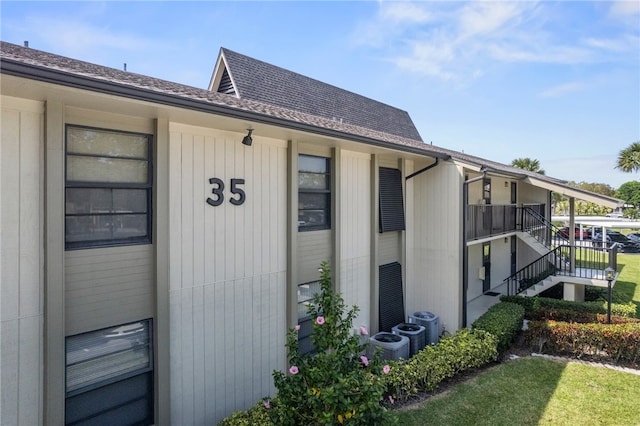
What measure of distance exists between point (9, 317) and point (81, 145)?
201 cm

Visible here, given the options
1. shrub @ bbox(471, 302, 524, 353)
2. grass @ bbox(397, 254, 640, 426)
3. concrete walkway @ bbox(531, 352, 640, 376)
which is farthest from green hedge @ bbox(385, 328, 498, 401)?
concrete walkway @ bbox(531, 352, 640, 376)

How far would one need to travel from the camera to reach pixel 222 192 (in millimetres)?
5879

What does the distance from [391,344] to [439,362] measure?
105 centimetres

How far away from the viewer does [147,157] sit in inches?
197

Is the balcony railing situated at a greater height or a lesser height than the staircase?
greater

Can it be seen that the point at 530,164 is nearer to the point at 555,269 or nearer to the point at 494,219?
the point at 555,269

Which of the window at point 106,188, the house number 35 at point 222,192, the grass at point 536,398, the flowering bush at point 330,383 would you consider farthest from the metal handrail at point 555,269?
the window at point 106,188

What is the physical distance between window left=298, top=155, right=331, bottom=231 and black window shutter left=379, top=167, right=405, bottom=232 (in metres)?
1.93

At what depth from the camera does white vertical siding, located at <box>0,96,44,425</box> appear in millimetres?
3832

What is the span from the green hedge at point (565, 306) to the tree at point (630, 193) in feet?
230

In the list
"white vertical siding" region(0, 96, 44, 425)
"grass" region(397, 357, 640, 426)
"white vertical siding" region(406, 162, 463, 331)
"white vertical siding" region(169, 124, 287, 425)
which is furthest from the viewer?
"white vertical siding" region(406, 162, 463, 331)

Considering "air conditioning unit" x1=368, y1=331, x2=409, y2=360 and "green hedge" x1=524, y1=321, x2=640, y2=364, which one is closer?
"air conditioning unit" x1=368, y1=331, x2=409, y2=360

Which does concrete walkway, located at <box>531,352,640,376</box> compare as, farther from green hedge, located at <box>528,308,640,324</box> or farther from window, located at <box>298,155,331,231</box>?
window, located at <box>298,155,331,231</box>

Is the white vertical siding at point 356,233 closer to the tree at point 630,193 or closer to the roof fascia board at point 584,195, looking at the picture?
the roof fascia board at point 584,195
